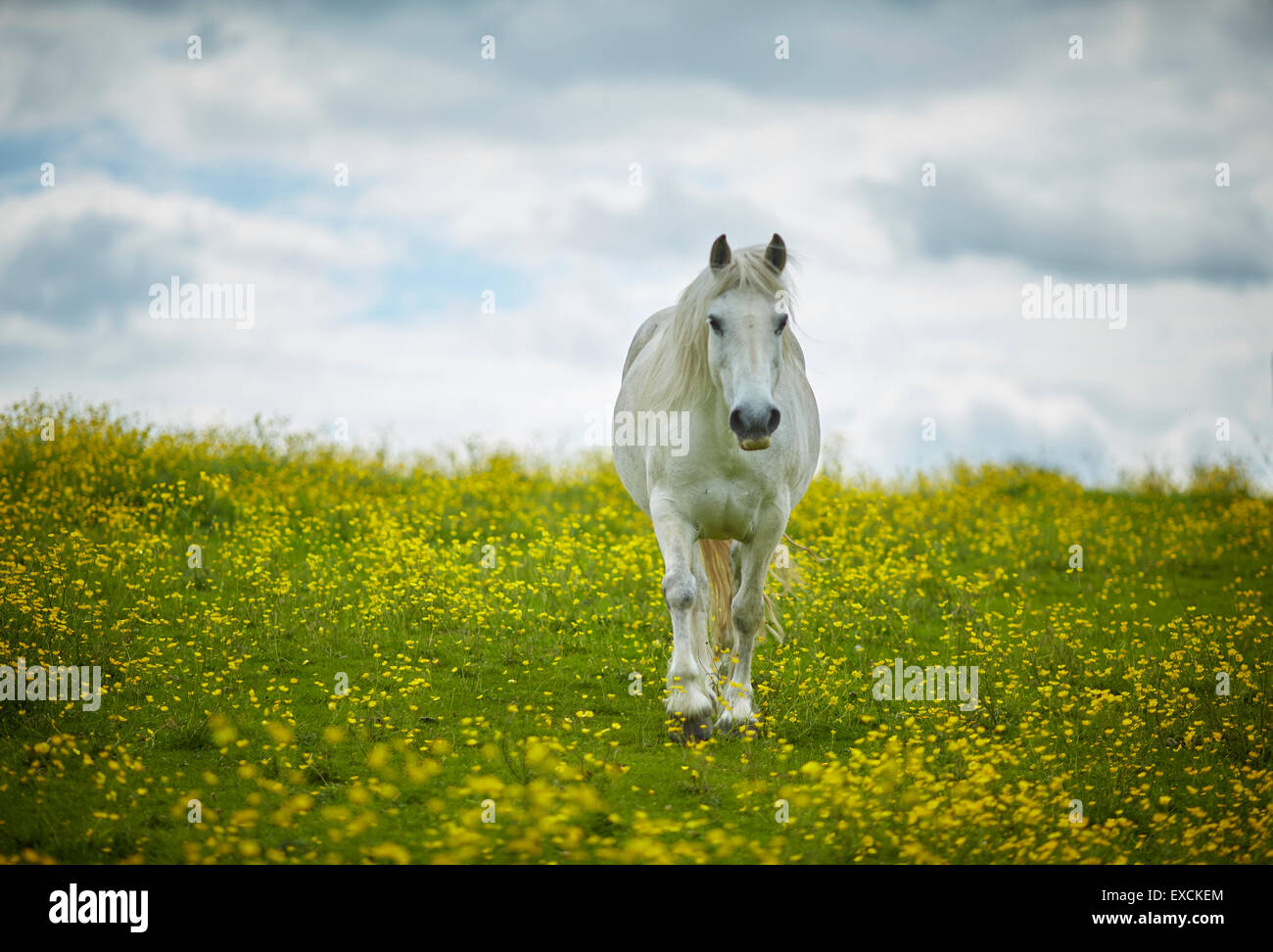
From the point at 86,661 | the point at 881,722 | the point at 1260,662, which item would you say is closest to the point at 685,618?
the point at 881,722

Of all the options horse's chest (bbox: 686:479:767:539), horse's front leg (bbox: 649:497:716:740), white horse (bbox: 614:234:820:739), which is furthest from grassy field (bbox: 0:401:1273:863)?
horse's chest (bbox: 686:479:767:539)

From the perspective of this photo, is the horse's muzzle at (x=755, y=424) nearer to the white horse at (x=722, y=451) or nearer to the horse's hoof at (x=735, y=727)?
the white horse at (x=722, y=451)

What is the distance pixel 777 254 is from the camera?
638cm

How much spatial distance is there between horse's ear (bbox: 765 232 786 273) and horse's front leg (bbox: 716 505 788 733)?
5.20ft

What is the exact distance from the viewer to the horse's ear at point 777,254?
6316mm

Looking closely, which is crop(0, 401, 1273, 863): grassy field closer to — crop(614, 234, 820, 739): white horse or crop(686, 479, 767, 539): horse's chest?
crop(614, 234, 820, 739): white horse

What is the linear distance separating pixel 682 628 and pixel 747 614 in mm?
698

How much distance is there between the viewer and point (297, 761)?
6.29 meters

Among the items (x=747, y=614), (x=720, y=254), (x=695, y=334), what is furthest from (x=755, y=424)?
(x=747, y=614)

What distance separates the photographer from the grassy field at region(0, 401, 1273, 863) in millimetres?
5262

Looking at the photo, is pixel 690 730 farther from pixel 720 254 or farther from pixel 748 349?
pixel 720 254

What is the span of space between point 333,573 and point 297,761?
3.99 metres
